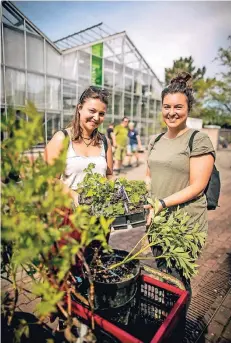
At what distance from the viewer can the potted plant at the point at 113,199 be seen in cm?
142

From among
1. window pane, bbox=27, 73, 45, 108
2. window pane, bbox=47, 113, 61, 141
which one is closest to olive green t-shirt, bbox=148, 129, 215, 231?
window pane, bbox=27, 73, 45, 108

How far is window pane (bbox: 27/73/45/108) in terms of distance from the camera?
11.0 m

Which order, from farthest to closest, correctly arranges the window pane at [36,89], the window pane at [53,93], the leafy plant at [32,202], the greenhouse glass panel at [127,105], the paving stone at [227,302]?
the greenhouse glass panel at [127,105], the window pane at [53,93], the window pane at [36,89], the paving stone at [227,302], the leafy plant at [32,202]

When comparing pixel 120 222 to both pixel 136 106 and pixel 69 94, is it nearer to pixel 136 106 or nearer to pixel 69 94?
pixel 69 94

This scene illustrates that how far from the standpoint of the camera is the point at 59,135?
1.97m

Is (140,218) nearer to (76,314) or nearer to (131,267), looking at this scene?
(131,267)

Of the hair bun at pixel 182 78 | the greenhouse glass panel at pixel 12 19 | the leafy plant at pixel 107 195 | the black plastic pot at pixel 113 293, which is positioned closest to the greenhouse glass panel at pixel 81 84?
the greenhouse glass panel at pixel 12 19

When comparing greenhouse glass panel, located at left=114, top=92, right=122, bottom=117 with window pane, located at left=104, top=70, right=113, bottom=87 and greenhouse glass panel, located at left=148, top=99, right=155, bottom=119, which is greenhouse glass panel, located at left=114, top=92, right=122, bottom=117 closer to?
window pane, located at left=104, top=70, right=113, bottom=87

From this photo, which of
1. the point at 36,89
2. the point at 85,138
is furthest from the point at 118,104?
the point at 85,138

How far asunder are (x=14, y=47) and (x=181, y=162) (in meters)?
11.0

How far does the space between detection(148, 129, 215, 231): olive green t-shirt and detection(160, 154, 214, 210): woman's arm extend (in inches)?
2.0

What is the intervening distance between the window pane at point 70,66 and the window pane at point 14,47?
230 centimetres

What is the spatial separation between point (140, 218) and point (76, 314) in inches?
25.9

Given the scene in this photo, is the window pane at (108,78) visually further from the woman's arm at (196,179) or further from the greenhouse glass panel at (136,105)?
the woman's arm at (196,179)
